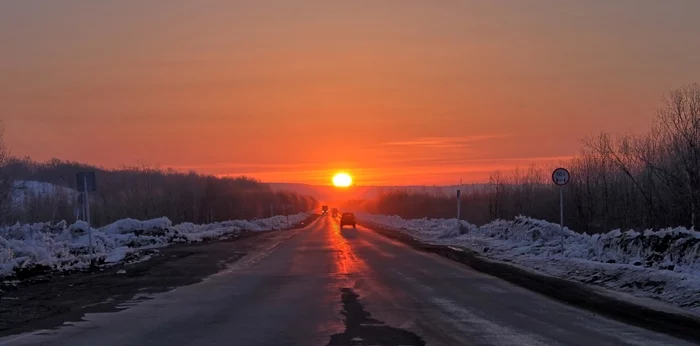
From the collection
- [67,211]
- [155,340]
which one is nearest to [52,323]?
[155,340]

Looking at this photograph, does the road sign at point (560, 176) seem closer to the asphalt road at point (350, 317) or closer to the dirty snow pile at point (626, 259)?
the dirty snow pile at point (626, 259)

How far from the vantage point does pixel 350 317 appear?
40.9 feet

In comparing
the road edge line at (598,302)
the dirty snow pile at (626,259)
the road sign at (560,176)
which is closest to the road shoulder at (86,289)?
the road edge line at (598,302)

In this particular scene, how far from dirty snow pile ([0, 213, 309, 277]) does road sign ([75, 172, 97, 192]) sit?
105 inches

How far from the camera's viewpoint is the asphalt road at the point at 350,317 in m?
10.2

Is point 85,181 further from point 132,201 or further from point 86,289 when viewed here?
point 132,201

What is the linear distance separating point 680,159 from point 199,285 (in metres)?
21.8

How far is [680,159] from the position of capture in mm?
29781

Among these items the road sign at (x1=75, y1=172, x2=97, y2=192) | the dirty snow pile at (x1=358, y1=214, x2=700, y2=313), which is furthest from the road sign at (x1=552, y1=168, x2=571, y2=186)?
the road sign at (x1=75, y1=172, x2=97, y2=192)

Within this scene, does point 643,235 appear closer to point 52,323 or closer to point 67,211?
point 52,323

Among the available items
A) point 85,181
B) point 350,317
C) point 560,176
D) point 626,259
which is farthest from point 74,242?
point 350,317

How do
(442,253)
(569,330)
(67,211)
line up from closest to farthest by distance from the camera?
(569,330), (442,253), (67,211)

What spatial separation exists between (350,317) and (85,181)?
19638mm

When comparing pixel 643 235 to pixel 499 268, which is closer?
pixel 643 235
